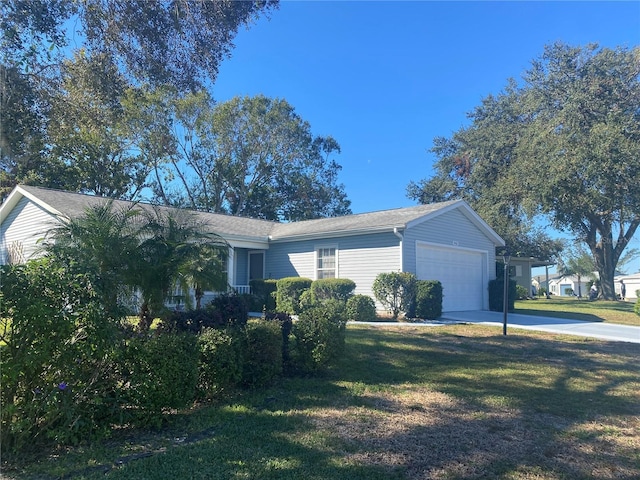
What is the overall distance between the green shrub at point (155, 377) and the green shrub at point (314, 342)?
7.23 ft

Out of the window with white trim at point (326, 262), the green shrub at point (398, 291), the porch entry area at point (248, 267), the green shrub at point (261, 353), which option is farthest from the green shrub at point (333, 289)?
the green shrub at point (261, 353)

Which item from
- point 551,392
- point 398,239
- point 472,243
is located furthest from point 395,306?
point 551,392

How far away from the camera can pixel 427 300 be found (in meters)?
14.1

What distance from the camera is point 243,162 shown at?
107 feet

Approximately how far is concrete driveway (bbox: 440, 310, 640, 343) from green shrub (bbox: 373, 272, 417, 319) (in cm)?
138

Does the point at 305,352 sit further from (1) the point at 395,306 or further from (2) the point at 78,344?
(1) the point at 395,306

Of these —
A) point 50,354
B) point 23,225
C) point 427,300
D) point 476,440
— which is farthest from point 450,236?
point 23,225

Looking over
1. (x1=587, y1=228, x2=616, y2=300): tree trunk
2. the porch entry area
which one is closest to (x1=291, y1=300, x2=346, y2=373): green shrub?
the porch entry area

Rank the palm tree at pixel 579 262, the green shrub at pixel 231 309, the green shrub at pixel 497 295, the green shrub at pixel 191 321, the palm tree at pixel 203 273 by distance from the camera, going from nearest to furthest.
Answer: the green shrub at pixel 191 321, the palm tree at pixel 203 273, the green shrub at pixel 231 309, the green shrub at pixel 497 295, the palm tree at pixel 579 262

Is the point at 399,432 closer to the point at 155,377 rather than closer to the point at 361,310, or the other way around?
the point at 155,377

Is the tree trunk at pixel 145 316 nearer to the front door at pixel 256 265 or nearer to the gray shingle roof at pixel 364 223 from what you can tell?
the gray shingle roof at pixel 364 223

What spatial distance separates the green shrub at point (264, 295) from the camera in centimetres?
1658

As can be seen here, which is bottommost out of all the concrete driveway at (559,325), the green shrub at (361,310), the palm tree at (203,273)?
the concrete driveway at (559,325)

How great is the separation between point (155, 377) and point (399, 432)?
8.55 feet
